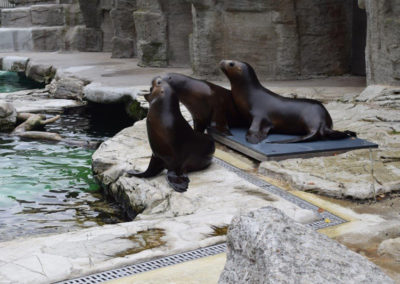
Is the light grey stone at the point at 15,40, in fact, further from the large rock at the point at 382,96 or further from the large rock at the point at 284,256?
the large rock at the point at 284,256

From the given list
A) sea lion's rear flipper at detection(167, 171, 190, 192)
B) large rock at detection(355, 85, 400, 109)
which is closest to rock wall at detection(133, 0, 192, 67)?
large rock at detection(355, 85, 400, 109)

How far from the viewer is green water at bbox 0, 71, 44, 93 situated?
13.3 meters

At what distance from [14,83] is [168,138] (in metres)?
10.4

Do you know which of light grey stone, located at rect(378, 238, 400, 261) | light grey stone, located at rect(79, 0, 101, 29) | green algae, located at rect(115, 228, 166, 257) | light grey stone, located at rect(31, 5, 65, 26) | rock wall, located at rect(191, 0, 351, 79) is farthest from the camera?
light grey stone, located at rect(31, 5, 65, 26)

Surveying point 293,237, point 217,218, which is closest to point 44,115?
point 217,218

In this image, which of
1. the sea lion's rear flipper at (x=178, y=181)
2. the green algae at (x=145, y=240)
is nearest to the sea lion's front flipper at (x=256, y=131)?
the sea lion's rear flipper at (x=178, y=181)

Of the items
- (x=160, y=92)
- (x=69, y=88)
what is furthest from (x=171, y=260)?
(x=69, y=88)

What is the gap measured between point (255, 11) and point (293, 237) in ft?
27.5

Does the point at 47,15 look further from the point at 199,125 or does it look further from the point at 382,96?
the point at 199,125

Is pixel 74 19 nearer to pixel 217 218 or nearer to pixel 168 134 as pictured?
pixel 168 134

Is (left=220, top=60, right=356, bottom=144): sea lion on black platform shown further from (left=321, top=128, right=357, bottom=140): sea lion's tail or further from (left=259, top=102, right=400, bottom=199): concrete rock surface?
(left=259, top=102, right=400, bottom=199): concrete rock surface

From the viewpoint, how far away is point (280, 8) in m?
9.73

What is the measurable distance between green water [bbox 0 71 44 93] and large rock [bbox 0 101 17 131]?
14.9 ft

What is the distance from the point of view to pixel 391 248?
306 cm
